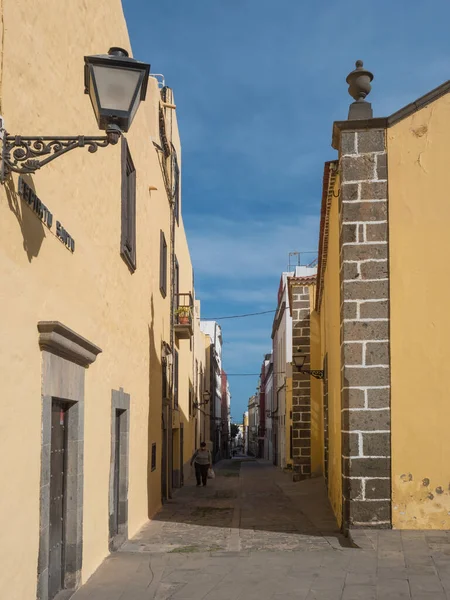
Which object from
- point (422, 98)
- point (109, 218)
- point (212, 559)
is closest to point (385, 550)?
point (212, 559)

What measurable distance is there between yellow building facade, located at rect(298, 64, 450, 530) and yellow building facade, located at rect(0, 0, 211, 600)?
2.79 meters

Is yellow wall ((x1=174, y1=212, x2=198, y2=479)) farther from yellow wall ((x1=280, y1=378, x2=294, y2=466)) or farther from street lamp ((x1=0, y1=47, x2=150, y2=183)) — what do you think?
street lamp ((x1=0, y1=47, x2=150, y2=183))

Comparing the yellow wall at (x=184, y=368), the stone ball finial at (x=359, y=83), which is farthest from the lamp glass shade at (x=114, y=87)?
the yellow wall at (x=184, y=368)

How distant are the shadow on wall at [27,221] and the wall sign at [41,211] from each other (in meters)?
0.03

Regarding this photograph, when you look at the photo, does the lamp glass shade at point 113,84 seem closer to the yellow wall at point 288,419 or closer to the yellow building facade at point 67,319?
the yellow building facade at point 67,319

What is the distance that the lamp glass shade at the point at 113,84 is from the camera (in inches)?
166

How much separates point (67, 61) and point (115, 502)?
525cm

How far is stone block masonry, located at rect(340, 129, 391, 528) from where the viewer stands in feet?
27.2

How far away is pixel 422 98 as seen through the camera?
8.77 meters

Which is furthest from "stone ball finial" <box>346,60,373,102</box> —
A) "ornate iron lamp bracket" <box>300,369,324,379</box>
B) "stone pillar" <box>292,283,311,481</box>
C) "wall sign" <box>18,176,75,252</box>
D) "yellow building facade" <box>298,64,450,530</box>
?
"stone pillar" <box>292,283,311,481</box>

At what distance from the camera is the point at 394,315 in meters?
8.52

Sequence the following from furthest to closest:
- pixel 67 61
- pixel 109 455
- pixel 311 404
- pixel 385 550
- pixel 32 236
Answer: pixel 311 404, pixel 109 455, pixel 385 550, pixel 67 61, pixel 32 236

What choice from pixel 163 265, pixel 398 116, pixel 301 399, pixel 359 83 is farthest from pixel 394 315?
pixel 301 399

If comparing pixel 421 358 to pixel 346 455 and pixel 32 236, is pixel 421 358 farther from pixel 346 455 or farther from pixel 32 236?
pixel 32 236
